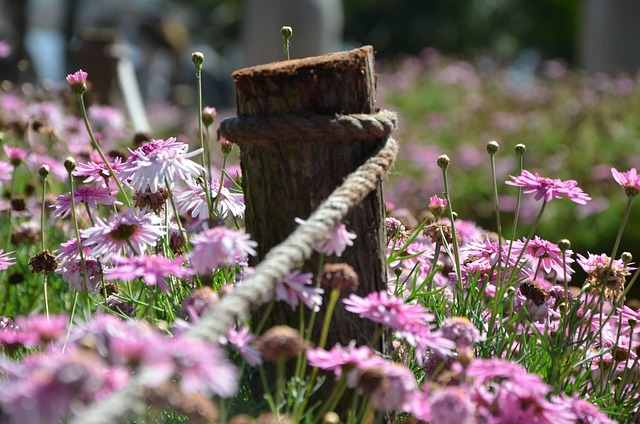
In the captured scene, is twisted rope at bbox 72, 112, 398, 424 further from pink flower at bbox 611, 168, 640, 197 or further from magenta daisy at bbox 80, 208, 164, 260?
pink flower at bbox 611, 168, 640, 197

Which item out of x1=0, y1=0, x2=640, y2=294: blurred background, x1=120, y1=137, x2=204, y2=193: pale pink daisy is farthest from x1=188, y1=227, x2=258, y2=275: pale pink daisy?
x1=0, y1=0, x2=640, y2=294: blurred background

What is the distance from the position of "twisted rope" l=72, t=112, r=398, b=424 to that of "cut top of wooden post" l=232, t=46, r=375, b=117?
4cm

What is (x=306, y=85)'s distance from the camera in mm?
1777

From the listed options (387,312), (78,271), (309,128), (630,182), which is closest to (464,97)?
(630,182)

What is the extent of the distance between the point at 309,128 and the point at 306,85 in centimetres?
10

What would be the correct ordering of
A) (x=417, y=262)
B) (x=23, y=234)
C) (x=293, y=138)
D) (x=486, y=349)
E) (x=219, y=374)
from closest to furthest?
1. (x=219, y=374)
2. (x=293, y=138)
3. (x=486, y=349)
4. (x=417, y=262)
5. (x=23, y=234)

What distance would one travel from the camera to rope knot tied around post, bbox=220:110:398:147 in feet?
5.72

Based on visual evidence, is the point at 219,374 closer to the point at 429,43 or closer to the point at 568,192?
the point at 568,192

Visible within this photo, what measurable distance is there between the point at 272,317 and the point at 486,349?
0.46 metres

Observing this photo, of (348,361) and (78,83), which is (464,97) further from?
(348,361)

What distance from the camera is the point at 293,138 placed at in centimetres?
176

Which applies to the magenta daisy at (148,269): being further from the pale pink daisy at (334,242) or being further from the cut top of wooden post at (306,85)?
the cut top of wooden post at (306,85)

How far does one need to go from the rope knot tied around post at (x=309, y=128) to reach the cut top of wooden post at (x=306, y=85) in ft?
0.10

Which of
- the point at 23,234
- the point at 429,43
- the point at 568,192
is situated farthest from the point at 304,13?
the point at 429,43
